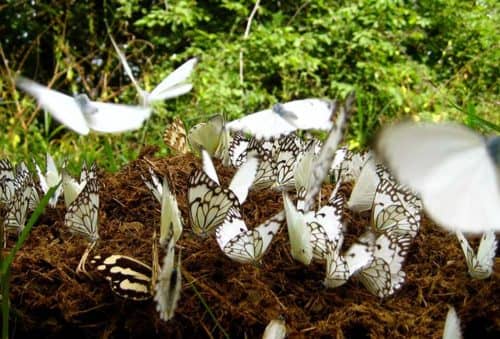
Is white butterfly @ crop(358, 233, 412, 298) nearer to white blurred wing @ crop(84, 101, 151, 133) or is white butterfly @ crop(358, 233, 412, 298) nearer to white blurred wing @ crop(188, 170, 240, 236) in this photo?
white blurred wing @ crop(188, 170, 240, 236)

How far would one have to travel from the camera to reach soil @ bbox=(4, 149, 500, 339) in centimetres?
67

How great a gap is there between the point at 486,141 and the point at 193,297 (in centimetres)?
37

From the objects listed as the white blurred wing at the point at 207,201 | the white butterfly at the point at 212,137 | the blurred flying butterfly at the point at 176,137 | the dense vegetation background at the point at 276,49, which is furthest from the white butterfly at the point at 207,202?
the dense vegetation background at the point at 276,49

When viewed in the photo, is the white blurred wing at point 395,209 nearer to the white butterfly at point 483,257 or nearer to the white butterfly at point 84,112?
the white butterfly at point 483,257

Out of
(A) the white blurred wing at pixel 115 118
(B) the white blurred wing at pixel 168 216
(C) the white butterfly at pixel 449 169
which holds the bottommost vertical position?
(B) the white blurred wing at pixel 168 216

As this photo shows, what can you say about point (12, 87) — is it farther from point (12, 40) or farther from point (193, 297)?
point (193, 297)

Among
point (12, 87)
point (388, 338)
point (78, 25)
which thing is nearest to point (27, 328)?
point (388, 338)

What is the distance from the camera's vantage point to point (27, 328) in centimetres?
73

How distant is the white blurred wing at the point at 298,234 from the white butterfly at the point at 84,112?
0.21 m

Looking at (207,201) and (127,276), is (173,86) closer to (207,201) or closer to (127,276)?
(207,201)

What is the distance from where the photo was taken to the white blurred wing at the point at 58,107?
728 millimetres

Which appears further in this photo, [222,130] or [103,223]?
[222,130]

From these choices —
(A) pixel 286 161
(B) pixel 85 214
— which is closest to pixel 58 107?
(B) pixel 85 214

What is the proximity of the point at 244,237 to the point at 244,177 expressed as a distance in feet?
0.56
